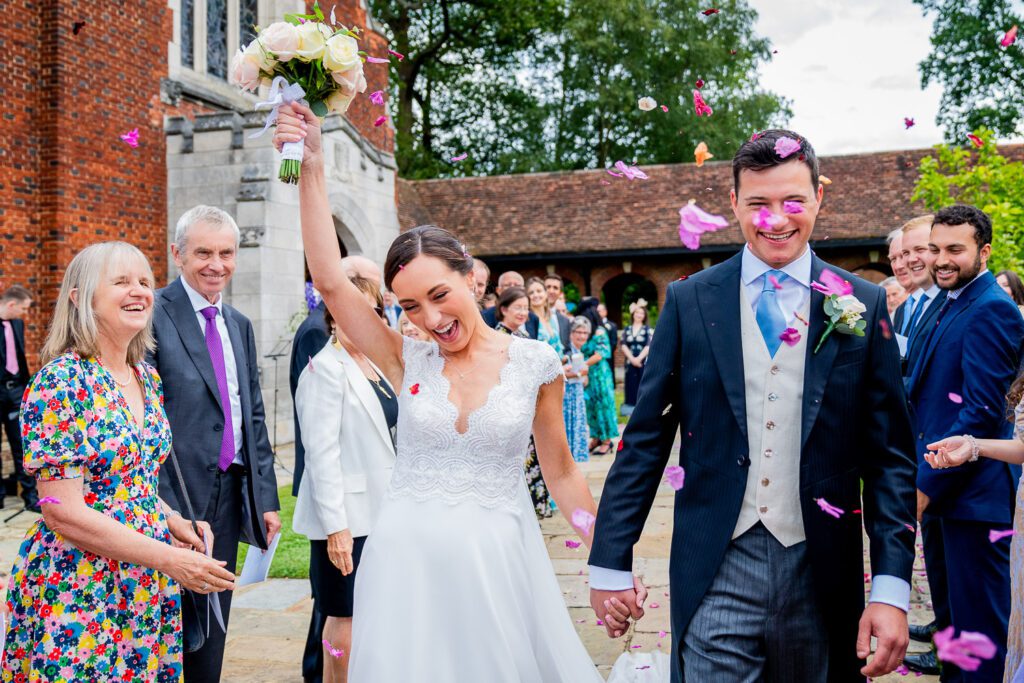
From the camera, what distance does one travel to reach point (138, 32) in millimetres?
13336

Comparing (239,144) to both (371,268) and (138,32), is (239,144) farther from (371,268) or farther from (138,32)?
(371,268)

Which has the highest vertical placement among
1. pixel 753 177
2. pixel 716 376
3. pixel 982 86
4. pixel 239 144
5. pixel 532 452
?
pixel 982 86

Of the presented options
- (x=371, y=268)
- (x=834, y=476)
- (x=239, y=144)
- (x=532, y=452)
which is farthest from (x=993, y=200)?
(x=239, y=144)

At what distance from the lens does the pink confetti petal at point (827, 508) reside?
224cm

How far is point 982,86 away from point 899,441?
3003 centimetres

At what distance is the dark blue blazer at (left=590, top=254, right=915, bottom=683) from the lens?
7.46ft

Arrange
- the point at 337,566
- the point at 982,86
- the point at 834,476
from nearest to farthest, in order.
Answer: the point at 834,476 < the point at 337,566 < the point at 982,86

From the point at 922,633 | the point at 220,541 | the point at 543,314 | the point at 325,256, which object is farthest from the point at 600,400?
the point at 325,256

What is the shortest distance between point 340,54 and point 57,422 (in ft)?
4.72

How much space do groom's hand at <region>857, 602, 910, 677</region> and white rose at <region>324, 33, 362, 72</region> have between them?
221cm

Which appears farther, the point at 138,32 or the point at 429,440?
the point at 138,32

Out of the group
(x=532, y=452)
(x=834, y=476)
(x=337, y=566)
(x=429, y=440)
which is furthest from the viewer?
(x=532, y=452)

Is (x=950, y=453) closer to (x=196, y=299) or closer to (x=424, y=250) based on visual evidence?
(x=424, y=250)

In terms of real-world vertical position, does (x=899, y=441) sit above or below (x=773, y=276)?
below
